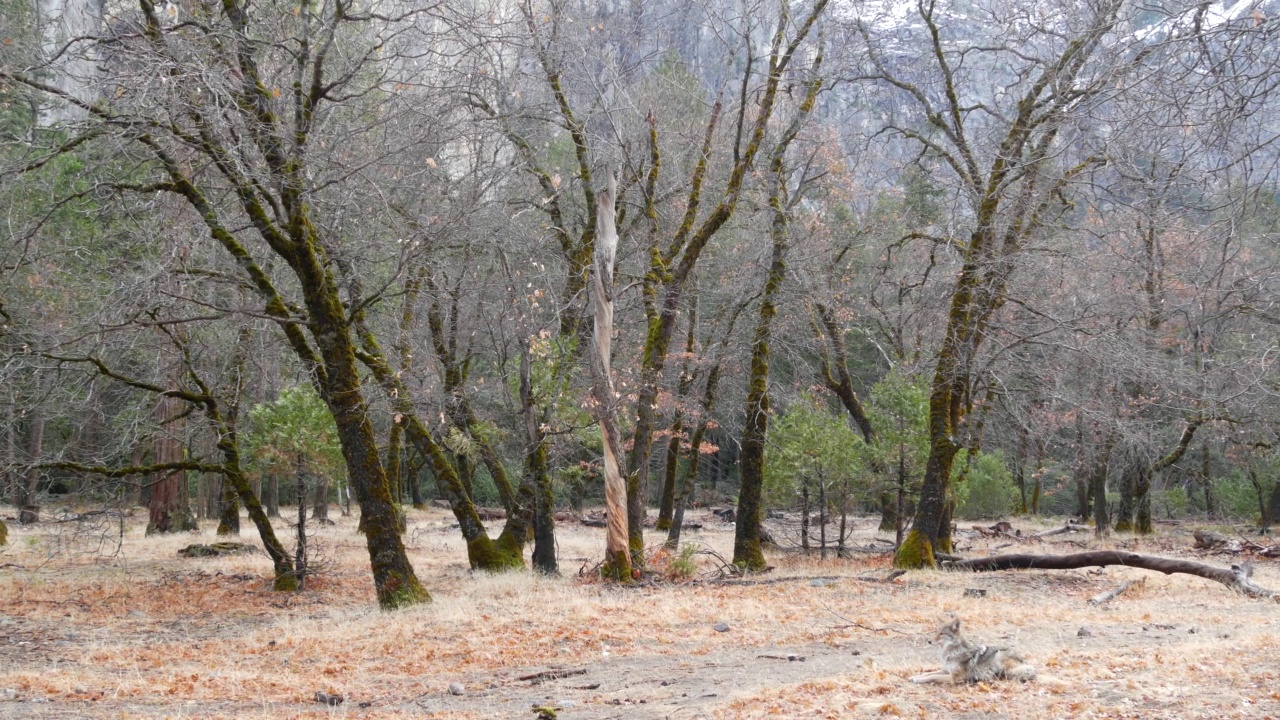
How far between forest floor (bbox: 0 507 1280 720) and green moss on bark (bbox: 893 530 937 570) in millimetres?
425

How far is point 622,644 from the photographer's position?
27.8 ft

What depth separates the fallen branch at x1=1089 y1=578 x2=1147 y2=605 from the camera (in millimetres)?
10539

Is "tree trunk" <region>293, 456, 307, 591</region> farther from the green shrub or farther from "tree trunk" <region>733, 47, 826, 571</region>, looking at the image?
the green shrub

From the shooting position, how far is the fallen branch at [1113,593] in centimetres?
1054

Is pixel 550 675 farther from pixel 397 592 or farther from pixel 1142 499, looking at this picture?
pixel 1142 499

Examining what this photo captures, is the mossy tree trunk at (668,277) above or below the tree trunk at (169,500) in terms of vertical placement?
above

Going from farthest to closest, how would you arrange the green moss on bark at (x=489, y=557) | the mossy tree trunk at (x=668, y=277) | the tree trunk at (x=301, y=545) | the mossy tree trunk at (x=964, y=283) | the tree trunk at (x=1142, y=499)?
the tree trunk at (x=1142, y=499) → the green moss on bark at (x=489, y=557) → the mossy tree trunk at (x=668, y=277) → the mossy tree trunk at (x=964, y=283) → the tree trunk at (x=301, y=545)

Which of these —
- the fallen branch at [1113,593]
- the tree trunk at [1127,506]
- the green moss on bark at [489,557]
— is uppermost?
the tree trunk at [1127,506]

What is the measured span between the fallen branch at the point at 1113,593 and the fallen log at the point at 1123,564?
350 mm

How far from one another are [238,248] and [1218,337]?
18.2 m

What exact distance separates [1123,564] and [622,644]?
7.50 metres

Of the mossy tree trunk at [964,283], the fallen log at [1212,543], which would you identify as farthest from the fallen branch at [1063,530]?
the mossy tree trunk at [964,283]

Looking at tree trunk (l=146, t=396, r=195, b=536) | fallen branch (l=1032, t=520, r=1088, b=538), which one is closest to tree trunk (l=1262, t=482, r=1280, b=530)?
fallen branch (l=1032, t=520, r=1088, b=538)

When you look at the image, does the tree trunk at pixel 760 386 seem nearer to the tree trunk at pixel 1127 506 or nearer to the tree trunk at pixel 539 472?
the tree trunk at pixel 539 472
